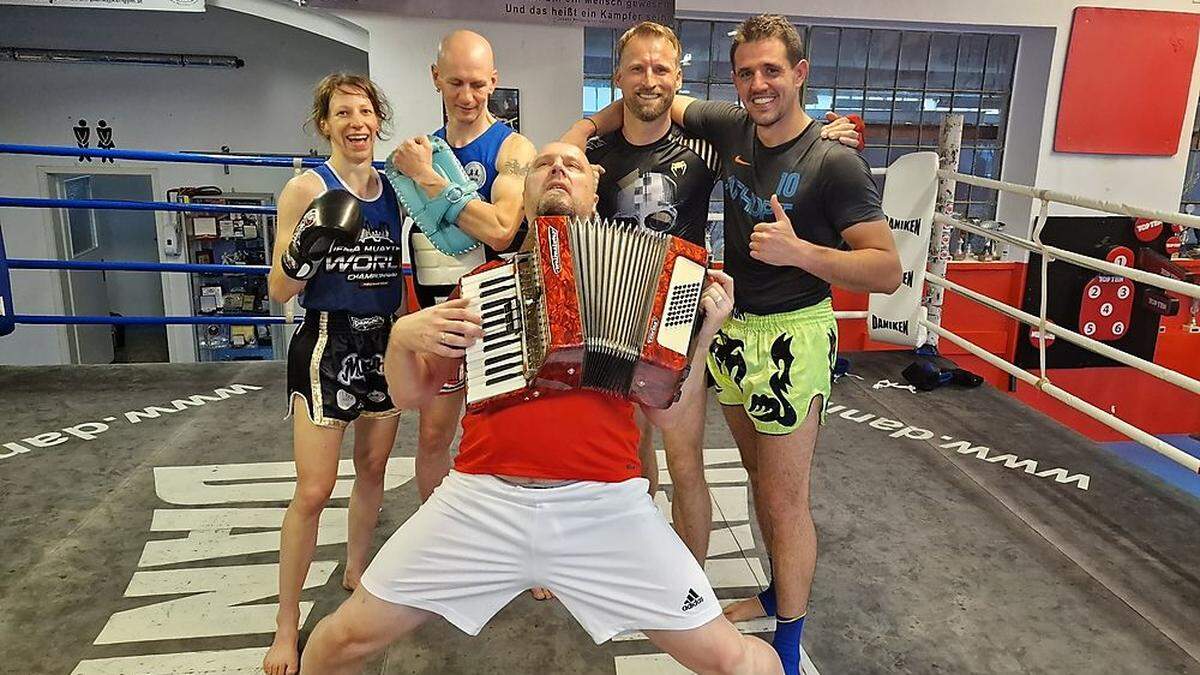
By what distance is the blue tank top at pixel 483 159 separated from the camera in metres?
1.85

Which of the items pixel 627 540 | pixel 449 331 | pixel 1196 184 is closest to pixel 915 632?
pixel 627 540

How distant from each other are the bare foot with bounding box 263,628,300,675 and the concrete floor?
0.10 meters

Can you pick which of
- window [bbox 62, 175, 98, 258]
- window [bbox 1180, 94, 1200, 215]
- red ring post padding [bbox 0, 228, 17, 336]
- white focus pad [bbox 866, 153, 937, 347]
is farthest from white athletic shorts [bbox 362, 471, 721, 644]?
window [bbox 62, 175, 98, 258]

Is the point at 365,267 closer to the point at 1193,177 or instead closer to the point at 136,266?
the point at 136,266

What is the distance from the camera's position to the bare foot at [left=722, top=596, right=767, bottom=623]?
202 centimetres

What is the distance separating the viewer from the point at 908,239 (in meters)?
3.85

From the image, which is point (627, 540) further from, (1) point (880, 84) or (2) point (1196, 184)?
(2) point (1196, 184)

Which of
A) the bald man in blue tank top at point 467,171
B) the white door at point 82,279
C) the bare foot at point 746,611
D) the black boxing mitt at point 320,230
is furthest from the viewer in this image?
the white door at point 82,279

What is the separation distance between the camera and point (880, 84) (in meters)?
7.39

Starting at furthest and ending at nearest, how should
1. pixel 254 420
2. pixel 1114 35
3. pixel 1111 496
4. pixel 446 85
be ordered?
pixel 1114 35 → pixel 254 420 → pixel 1111 496 → pixel 446 85

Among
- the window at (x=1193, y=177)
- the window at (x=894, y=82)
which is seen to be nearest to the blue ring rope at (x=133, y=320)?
the window at (x=894, y=82)

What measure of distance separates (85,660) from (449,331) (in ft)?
4.62

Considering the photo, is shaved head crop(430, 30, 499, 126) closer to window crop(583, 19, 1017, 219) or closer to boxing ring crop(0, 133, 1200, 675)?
boxing ring crop(0, 133, 1200, 675)

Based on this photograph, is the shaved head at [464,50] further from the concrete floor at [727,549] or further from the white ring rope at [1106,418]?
the white ring rope at [1106,418]
